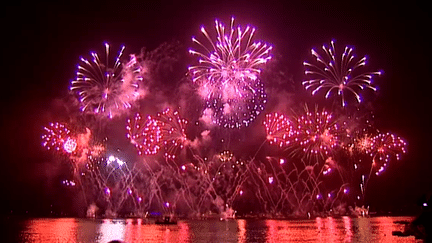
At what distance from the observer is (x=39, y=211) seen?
299 feet

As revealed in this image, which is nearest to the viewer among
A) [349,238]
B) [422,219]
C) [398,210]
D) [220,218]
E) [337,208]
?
[422,219]

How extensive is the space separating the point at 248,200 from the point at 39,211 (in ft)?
132

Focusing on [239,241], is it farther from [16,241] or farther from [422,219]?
[422,219]

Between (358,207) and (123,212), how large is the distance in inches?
1627

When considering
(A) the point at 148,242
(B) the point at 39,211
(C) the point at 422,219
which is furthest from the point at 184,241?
(B) the point at 39,211

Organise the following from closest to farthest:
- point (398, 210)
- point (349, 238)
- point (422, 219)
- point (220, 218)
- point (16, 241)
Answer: point (422, 219) → point (16, 241) → point (349, 238) → point (220, 218) → point (398, 210)

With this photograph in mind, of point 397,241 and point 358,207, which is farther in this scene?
point 358,207

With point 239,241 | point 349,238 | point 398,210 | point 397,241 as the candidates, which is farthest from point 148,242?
point 398,210

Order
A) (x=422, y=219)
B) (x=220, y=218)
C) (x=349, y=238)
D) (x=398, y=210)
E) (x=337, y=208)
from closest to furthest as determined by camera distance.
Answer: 1. (x=422, y=219)
2. (x=349, y=238)
3. (x=220, y=218)
4. (x=337, y=208)
5. (x=398, y=210)

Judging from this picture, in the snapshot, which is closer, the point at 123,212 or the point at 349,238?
the point at 349,238

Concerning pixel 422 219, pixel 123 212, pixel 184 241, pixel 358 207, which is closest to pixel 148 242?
pixel 184 241

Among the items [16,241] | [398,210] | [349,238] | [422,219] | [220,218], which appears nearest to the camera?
[422,219]

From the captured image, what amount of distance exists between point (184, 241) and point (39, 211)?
210ft

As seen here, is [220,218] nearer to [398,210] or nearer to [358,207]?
[358,207]
